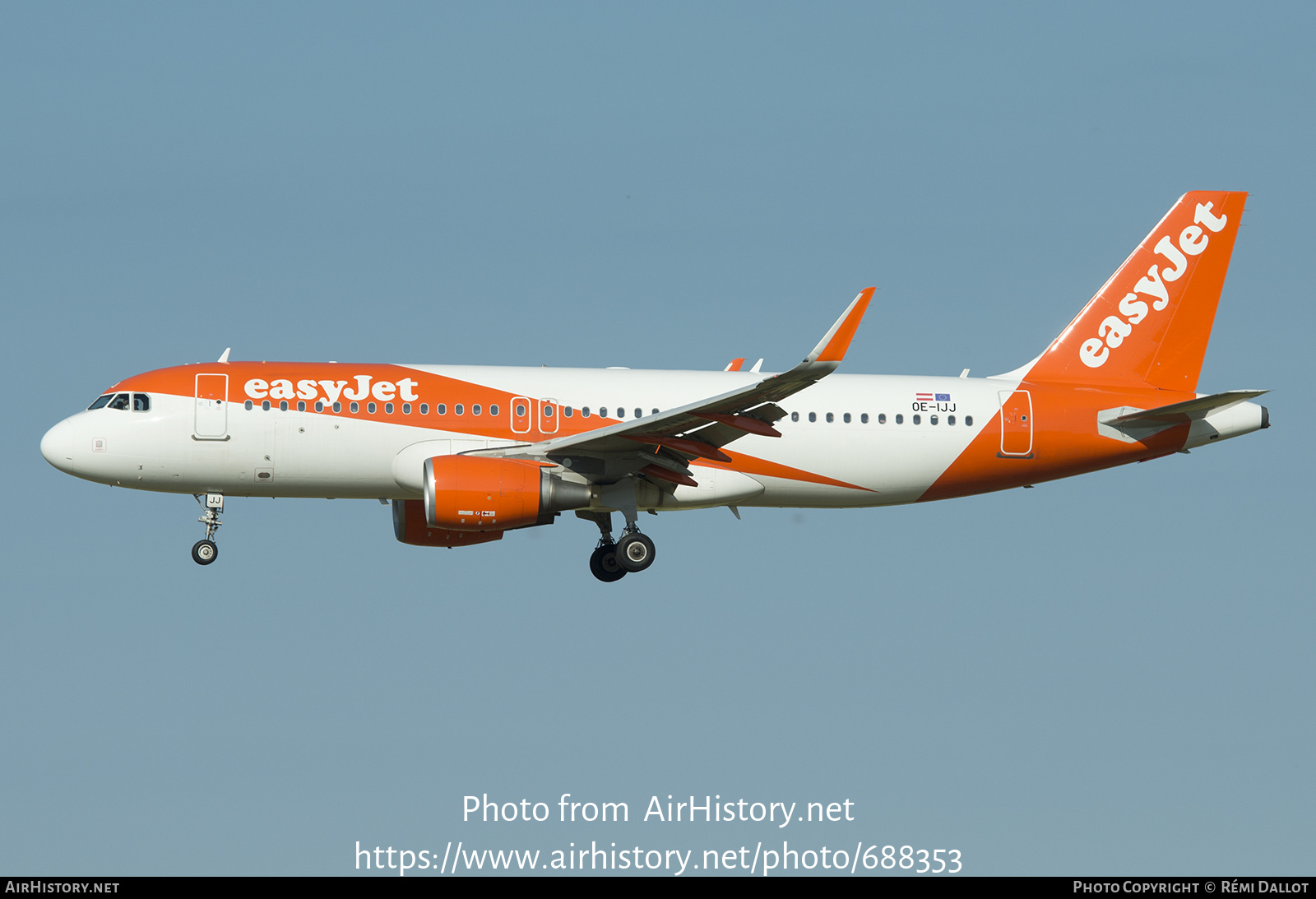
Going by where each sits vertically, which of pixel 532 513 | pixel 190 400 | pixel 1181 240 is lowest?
pixel 532 513

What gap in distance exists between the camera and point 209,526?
34250 mm

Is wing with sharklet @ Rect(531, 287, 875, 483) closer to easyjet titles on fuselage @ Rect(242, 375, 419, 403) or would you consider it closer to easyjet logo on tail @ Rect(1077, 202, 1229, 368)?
easyjet titles on fuselage @ Rect(242, 375, 419, 403)

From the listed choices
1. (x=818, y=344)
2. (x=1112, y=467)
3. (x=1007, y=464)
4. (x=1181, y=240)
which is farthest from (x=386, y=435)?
(x=1181, y=240)

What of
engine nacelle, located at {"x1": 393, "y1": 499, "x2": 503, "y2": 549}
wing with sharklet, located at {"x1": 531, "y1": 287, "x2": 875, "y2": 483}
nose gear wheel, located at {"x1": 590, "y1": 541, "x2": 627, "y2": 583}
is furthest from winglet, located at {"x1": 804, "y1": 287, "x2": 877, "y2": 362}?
engine nacelle, located at {"x1": 393, "y1": 499, "x2": 503, "y2": 549}

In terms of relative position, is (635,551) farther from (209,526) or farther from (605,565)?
(209,526)

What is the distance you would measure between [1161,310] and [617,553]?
14.4 meters

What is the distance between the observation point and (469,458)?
32594 mm

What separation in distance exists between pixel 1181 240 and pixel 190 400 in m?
23.2

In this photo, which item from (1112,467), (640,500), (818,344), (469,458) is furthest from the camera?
(1112,467)

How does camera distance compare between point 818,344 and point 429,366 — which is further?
point 429,366

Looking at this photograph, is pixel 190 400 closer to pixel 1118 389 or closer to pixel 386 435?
pixel 386 435

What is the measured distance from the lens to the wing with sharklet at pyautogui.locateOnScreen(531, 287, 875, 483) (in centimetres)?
2900

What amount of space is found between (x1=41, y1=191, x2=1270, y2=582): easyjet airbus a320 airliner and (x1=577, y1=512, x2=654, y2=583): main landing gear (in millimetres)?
40

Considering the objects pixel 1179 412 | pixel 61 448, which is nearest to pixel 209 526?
pixel 61 448
